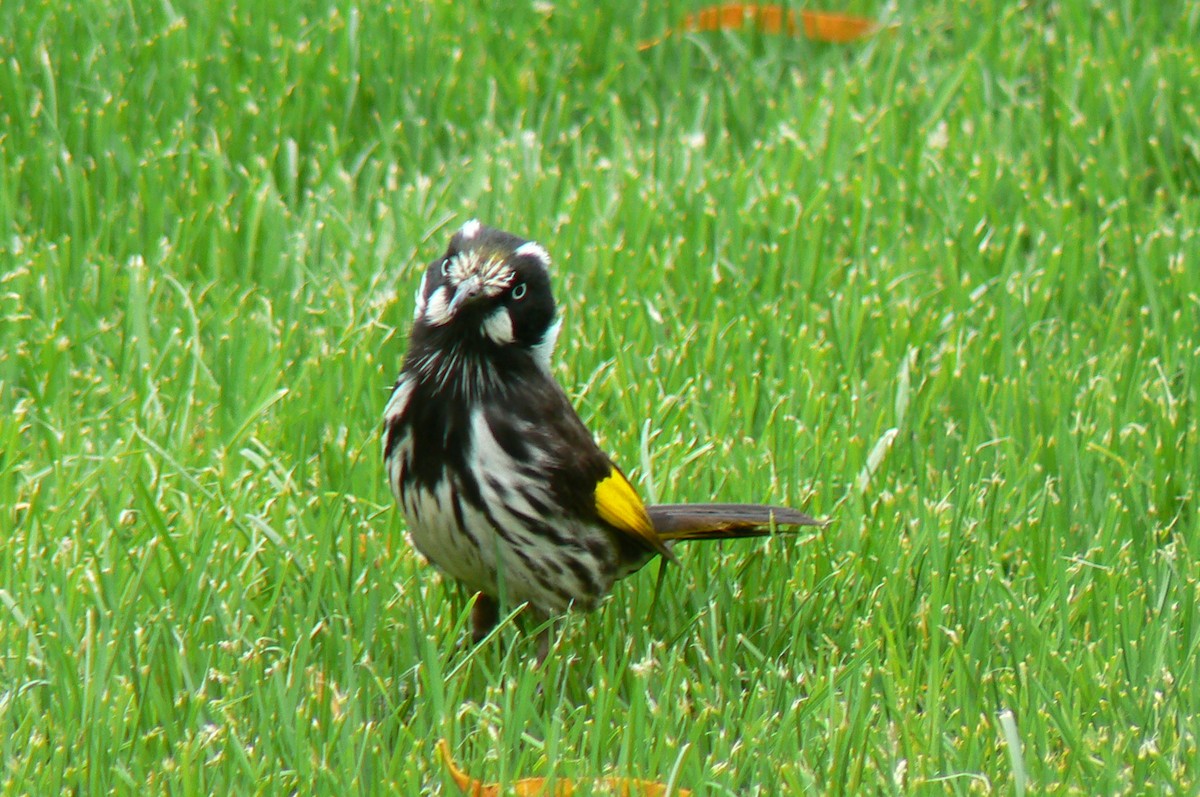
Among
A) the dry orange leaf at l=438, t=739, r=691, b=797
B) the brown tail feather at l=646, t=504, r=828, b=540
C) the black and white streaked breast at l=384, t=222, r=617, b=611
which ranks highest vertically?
the black and white streaked breast at l=384, t=222, r=617, b=611

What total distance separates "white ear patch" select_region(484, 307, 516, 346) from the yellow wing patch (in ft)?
1.32

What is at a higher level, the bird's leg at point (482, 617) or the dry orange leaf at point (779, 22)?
the dry orange leaf at point (779, 22)

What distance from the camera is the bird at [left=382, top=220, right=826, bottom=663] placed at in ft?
13.0

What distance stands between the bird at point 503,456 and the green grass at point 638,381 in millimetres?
172

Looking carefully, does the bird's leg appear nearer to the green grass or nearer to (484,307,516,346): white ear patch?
the green grass

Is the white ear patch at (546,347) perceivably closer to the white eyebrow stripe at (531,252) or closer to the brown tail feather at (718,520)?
the white eyebrow stripe at (531,252)

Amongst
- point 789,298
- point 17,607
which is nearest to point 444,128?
point 789,298

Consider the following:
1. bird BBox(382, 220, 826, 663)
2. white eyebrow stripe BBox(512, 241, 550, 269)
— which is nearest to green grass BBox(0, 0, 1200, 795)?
bird BBox(382, 220, 826, 663)

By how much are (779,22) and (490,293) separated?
3.94 m

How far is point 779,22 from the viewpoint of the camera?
748 cm

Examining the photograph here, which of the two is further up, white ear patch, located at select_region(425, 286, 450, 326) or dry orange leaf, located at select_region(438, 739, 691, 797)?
white ear patch, located at select_region(425, 286, 450, 326)

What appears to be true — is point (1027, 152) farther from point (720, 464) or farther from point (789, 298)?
point (720, 464)

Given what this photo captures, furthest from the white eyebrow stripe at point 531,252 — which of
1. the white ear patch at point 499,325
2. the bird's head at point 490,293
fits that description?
the white ear patch at point 499,325

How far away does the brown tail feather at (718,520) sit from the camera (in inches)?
165
